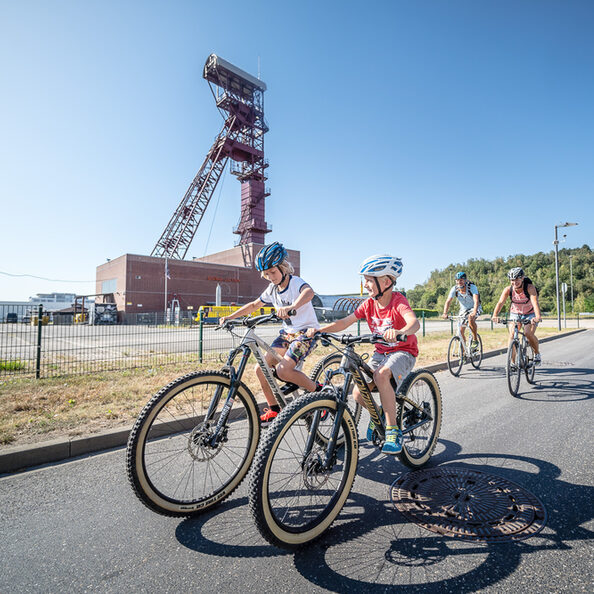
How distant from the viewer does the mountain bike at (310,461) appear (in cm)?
191

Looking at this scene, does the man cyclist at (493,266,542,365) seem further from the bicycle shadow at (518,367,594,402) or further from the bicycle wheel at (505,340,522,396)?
the bicycle shadow at (518,367,594,402)

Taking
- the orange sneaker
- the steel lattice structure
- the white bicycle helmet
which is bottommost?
the orange sneaker

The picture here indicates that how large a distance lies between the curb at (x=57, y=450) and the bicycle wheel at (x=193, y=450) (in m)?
0.97

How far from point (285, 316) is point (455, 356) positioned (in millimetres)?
6161

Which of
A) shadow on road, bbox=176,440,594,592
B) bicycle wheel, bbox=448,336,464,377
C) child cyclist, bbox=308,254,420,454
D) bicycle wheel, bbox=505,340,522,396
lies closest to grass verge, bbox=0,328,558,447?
shadow on road, bbox=176,440,594,592

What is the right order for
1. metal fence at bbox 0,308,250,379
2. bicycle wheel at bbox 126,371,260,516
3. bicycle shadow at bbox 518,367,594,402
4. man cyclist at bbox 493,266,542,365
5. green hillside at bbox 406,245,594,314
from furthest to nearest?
green hillside at bbox 406,245,594,314, metal fence at bbox 0,308,250,379, man cyclist at bbox 493,266,542,365, bicycle shadow at bbox 518,367,594,402, bicycle wheel at bbox 126,371,260,516

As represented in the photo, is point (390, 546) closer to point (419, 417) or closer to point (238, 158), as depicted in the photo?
point (419, 417)

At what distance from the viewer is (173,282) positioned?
4650 cm

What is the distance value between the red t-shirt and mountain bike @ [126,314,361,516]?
0.92 meters

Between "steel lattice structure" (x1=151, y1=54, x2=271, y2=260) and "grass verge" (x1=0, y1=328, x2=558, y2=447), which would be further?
"steel lattice structure" (x1=151, y1=54, x2=271, y2=260)

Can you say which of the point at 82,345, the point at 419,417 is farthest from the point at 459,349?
the point at 82,345

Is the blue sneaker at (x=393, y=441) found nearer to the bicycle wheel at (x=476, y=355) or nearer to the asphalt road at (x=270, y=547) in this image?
the asphalt road at (x=270, y=547)

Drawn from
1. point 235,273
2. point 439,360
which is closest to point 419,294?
point 235,273

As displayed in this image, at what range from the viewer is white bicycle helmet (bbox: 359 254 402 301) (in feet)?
9.69
